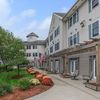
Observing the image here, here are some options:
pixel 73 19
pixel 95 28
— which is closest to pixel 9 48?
pixel 73 19

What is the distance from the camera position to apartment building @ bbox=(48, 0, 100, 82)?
89.7 feet

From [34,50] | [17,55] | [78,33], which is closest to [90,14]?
[78,33]

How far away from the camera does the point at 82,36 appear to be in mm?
33156

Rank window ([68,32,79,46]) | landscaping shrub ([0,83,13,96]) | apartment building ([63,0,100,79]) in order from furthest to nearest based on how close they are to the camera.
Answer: window ([68,32,79,46])
apartment building ([63,0,100,79])
landscaping shrub ([0,83,13,96])

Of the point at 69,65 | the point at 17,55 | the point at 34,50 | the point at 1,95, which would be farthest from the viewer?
the point at 34,50

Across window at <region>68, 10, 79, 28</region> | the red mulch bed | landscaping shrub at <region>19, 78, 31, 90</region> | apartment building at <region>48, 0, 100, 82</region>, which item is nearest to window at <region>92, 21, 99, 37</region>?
apartment building at <region>48, 0, 100, 82</region>

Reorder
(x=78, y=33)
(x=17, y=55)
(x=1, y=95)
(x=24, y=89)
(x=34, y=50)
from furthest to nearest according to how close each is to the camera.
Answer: (x=34, y=50) → (x=17, y=55) → (x=78, y=33) → (x=24, y=89) → (x=1, y=95)

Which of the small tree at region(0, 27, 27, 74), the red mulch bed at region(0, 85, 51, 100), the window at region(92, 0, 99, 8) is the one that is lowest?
the red mulch bed at region(0, 85, 51, 100)

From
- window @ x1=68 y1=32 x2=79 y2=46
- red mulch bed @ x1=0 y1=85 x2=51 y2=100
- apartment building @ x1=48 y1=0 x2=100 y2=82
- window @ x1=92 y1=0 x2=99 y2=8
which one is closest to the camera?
red mulch bed @ x1=0 y1=85 x2=51 y2=100

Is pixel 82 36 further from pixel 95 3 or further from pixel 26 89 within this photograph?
pixel 26 89

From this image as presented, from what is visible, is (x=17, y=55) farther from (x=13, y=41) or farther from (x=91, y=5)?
(x=91, y=5)

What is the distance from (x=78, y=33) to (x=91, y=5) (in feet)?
20.8

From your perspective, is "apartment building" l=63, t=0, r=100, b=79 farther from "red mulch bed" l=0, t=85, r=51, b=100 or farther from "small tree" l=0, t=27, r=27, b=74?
"small tree" l=0, t=27, r=27, b=74

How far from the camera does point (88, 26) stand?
1200 inches
